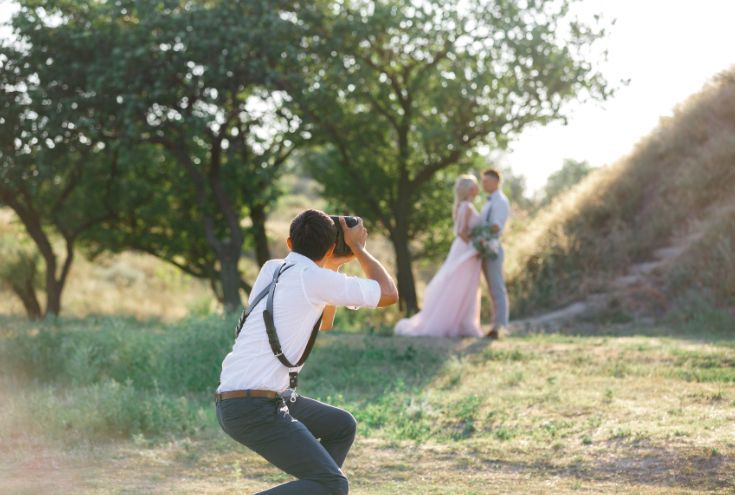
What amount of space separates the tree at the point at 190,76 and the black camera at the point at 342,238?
42.0 ft

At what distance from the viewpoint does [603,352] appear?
1249 cm

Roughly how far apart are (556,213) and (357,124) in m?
5.07

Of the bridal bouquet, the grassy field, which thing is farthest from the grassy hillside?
the bridal bouquet

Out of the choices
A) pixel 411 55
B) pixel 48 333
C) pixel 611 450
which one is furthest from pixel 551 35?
pixel 611 450

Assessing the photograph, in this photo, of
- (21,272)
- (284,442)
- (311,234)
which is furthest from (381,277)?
(21,272)

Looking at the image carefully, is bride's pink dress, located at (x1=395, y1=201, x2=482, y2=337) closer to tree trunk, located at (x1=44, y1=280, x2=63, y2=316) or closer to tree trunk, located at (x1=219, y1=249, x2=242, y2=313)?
tree trunk, located at (x1=219, y1=249, x2=242, y2=313)

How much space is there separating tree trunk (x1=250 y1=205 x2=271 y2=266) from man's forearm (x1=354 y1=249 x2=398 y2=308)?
17697 millimetres

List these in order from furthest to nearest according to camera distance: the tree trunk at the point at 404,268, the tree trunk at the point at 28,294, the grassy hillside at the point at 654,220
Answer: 1. the tree trunk at the point at 28,294
2. the tree trunk at the point at 404,268
3. the grassy hillside at the point at 654,220

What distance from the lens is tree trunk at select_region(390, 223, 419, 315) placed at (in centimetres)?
2092

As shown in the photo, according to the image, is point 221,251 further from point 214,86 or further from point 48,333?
point 48,333

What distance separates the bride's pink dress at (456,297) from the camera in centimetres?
1433

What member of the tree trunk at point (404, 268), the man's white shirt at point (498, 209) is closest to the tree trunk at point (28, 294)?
the tree trunk at point (404, 268)

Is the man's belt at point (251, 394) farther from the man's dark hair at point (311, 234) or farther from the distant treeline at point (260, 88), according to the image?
the distant treeline at point (260, 88)

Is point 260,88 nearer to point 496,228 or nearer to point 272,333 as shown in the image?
point 496,228
